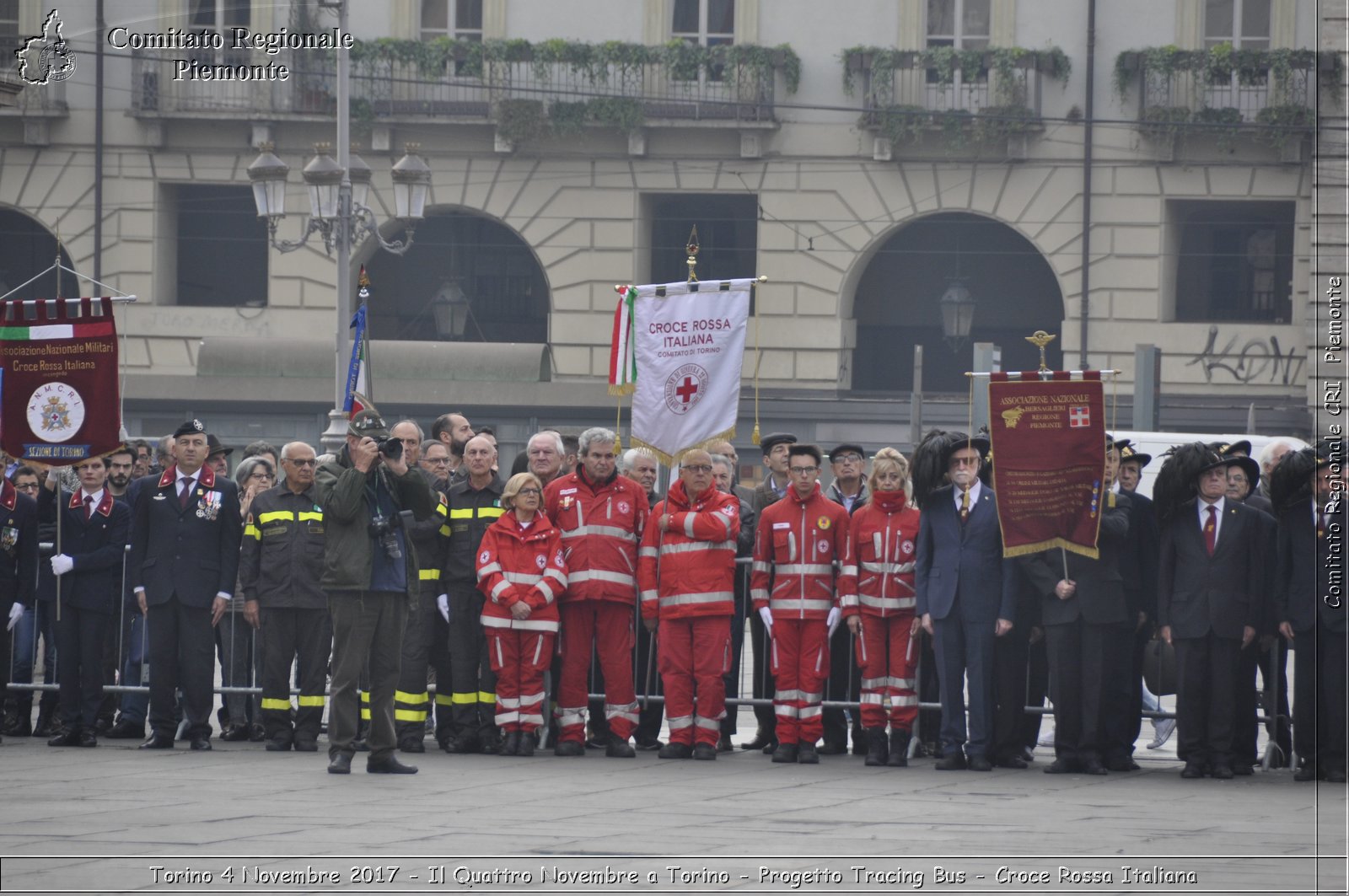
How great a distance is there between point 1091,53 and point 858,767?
66.5ft

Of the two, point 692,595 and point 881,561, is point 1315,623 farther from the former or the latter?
point 692,595

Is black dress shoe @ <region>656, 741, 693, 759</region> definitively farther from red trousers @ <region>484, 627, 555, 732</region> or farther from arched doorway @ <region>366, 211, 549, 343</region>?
arched doorway @ <region>366, 211, 549, 343</region>

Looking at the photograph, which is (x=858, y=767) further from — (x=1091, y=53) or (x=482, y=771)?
(x=1091, y=53)

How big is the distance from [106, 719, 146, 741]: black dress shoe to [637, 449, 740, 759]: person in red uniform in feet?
11.8

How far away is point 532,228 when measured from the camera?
103 ft

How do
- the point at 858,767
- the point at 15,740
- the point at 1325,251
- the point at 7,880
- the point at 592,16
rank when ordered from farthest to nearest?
1. the point at 592,16
2. the point at 1325,251
3. the point at 15,740
4. the point at 858,767
5. the point at 7,880

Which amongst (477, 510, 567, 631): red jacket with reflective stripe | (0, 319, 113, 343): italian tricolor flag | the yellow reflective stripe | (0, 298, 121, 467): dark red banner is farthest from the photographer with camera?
(0, 319, 113, 343): italian tricolor flag

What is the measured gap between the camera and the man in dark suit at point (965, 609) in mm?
11953

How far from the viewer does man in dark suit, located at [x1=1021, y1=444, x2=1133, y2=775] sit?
11891mm

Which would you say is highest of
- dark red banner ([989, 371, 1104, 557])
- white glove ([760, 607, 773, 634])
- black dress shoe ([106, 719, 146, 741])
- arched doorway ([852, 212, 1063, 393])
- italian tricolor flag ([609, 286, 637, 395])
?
arched doorway ([852, 212, 1063, 393])

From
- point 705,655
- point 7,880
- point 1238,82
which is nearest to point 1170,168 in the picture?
point 1238,82

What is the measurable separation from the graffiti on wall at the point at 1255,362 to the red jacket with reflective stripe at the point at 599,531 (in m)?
19.5

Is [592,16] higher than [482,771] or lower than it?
higher

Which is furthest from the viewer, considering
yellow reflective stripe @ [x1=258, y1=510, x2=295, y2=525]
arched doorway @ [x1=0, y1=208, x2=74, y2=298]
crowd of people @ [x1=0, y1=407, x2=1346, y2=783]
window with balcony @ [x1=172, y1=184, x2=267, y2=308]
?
arched doorway @ [x1=0, y1=208, x2=74, y2=298]
